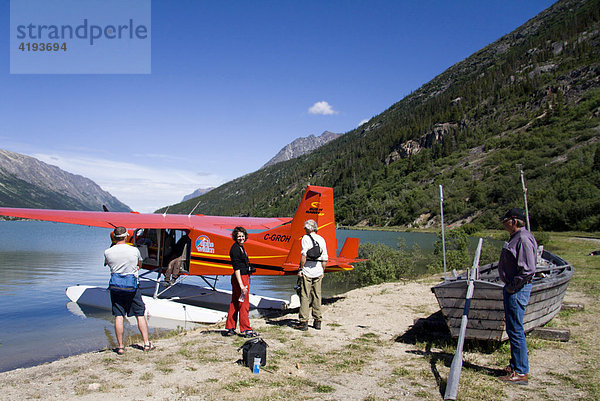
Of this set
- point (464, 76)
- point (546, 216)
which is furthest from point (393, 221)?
point (464, 76)

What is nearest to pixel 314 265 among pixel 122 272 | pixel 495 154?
pixel 122 272

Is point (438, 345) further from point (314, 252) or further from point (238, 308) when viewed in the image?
point (238, 308)

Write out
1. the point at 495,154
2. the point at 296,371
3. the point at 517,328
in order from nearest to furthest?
1. the point at 517,328
2. the point at 296,371
3. the point at 495,154

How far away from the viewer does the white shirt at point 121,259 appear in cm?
566

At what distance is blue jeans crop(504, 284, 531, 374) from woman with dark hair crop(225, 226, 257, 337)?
412cm

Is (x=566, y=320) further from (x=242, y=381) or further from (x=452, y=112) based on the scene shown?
(x=452, y=112)

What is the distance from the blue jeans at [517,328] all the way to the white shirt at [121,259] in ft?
17.2

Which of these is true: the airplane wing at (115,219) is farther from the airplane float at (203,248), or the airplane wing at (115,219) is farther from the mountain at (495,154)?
the mountain at (495,154)

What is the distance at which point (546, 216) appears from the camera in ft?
154

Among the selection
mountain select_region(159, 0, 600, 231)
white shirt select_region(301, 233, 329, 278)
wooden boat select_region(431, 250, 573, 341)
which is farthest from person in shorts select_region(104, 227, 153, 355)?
mountain select_region(159, 0, 600, 231)

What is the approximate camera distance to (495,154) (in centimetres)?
8544

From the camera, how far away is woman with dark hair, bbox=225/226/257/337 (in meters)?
6.77

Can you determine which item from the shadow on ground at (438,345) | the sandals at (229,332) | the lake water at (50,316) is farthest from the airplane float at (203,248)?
the shadow on ground at (438,345)

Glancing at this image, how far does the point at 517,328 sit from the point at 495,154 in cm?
9200
